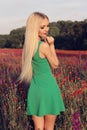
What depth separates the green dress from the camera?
4.55m

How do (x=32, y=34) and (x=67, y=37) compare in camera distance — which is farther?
(x=67, y=37)

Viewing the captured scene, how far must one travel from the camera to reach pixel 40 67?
15.1 ft

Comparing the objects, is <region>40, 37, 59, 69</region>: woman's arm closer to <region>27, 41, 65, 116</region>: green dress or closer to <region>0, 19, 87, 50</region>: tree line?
<region>27, 41, 65, 116</region>: green dress

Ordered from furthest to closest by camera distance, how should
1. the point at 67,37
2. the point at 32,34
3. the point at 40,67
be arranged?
the point at 67,37, the point at 40,67, the point at 32,34

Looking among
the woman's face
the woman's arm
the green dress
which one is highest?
the woman's face

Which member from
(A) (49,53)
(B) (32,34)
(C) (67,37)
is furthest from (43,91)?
(C) (67,37)

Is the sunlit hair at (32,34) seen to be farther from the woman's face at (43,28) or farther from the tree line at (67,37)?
the tree line at (67,37)

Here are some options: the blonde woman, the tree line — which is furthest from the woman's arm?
the tree line

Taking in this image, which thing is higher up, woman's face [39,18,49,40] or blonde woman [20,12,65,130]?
woman's face [39,18,49,40]

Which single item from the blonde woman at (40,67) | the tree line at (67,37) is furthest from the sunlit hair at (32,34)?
the tree line at (67,37)

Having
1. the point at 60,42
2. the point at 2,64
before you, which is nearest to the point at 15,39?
the point at 60,42

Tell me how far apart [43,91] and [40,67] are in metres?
0.28

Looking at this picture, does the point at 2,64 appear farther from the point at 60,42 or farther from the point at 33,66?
the point at 60,42

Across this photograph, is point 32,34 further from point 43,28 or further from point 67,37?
point 67,37
